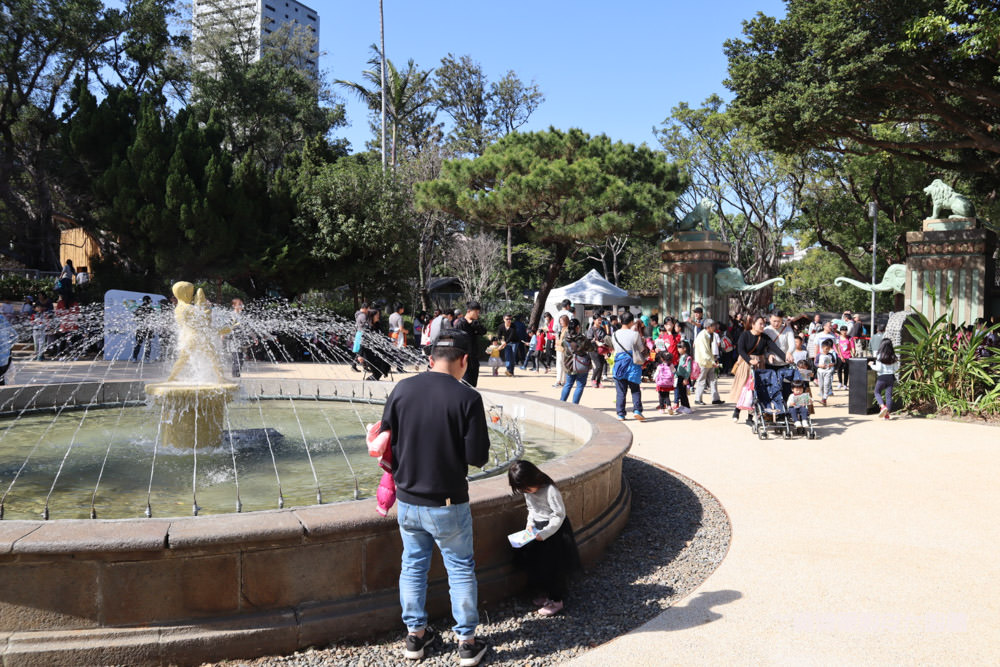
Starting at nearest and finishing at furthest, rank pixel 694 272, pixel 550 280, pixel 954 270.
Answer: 1. pixel 954 270
2. pixel 694 272
3. pixel 550 280

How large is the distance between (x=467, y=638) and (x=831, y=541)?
10.7 ft

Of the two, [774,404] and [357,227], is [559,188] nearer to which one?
[357,227]

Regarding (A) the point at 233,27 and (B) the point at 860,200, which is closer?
(B) the point at 860,200

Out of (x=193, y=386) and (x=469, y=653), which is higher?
(x=193, y=386)

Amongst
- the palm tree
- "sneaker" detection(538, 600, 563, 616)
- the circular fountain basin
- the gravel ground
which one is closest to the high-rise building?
the palm tree

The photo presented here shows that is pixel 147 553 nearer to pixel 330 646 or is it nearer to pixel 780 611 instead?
pixel 330 646

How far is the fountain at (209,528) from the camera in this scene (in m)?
3.28

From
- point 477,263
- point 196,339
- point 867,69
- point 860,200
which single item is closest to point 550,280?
point 867,69

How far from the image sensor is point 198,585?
3408mm

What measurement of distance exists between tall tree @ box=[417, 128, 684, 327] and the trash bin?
944 cm

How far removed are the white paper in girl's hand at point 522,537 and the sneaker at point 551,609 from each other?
395 millimetres

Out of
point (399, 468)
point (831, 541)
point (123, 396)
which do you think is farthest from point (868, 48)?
point (123, 396)

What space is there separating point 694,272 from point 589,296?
5271 millimetres

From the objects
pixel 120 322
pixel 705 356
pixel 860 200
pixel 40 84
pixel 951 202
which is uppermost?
pixel 40 84
